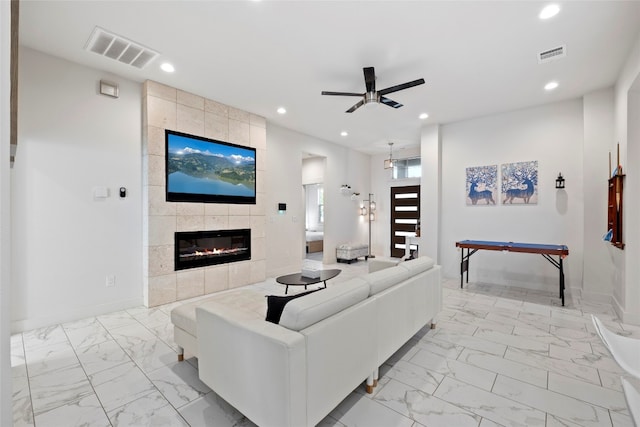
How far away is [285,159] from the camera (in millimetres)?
6152

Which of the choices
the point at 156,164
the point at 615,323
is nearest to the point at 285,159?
the point at 156,164

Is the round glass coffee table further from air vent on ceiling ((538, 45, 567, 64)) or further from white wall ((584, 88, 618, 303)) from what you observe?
white wall ((584, 88, 618, 303))

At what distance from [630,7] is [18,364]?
6284 millimetres

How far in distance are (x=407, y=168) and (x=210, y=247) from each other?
5.88m

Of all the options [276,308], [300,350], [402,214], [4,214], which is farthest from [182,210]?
[402,214]

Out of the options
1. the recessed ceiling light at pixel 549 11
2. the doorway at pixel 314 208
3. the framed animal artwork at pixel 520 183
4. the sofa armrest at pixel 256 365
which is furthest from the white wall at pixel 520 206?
the doorway at pixel 314 208

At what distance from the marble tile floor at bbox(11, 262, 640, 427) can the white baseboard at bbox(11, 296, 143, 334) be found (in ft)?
0.34

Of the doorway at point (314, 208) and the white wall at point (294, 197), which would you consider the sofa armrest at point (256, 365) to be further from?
the doorway at point (314, 208)

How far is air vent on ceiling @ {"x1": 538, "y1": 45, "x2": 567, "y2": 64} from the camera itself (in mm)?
3194

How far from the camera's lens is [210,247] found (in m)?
4.71

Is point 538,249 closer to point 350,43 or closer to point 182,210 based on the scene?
point 350,43

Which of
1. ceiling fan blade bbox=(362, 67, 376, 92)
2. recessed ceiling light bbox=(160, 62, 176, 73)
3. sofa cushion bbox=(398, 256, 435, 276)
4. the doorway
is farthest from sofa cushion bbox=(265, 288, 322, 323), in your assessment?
the doorway

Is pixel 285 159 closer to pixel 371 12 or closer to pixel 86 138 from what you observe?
pixel 86 138

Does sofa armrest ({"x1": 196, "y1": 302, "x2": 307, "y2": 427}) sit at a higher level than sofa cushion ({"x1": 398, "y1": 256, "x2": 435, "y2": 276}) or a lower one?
lower
